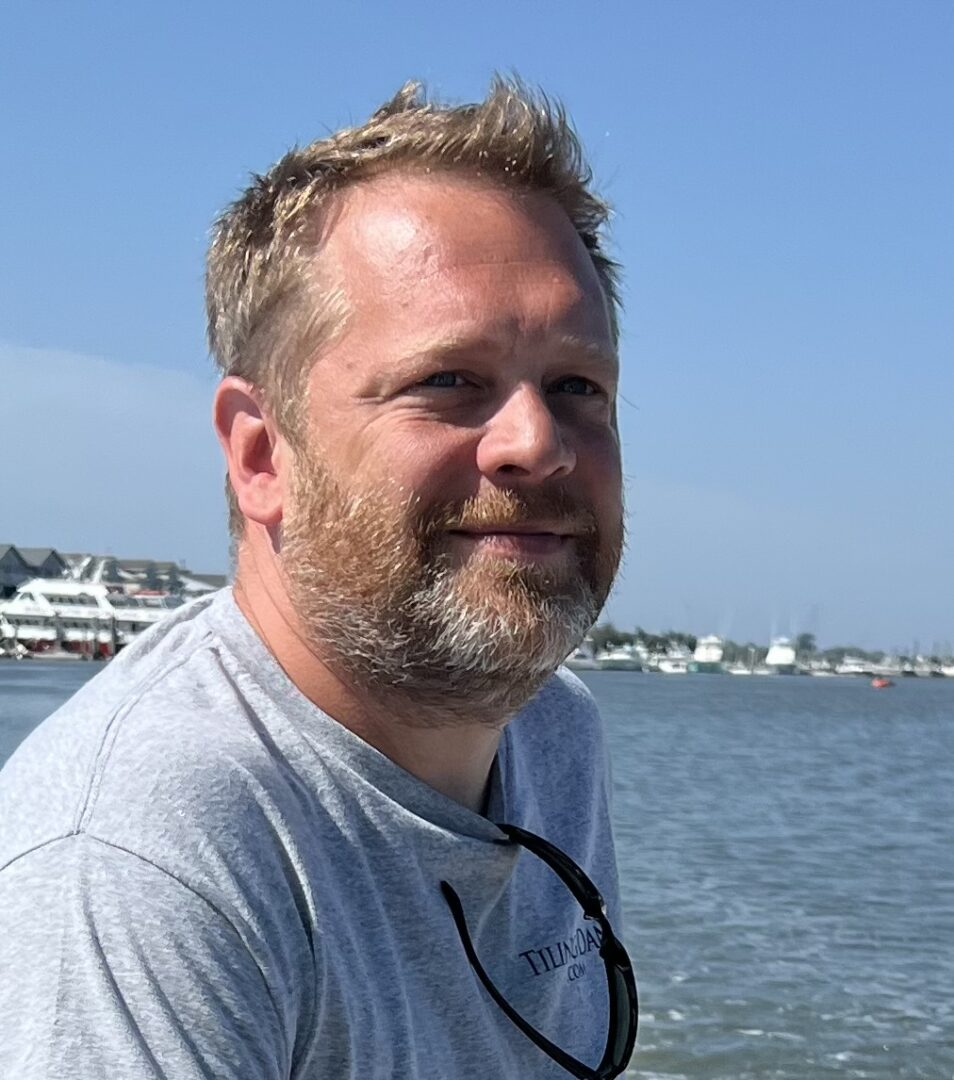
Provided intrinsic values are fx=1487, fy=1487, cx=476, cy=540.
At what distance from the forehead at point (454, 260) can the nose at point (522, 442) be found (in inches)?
4.1

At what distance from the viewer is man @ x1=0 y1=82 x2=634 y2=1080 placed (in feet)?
5.13

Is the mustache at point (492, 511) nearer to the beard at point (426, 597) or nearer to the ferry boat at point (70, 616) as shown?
the beard at point (426, 597)

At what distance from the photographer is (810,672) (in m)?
179

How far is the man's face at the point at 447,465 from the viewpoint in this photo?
1906mm

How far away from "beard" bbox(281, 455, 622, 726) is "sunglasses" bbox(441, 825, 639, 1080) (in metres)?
0.26

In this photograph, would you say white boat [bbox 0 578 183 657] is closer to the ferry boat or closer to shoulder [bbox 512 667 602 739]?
the ferry boat

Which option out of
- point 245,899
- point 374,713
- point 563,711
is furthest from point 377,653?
point 563,711

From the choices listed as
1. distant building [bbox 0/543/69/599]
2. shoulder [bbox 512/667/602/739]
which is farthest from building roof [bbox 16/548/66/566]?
shoulder [bbox 512/667/602/739]

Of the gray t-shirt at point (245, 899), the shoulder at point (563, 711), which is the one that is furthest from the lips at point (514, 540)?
the shoulder at point (563, 711)

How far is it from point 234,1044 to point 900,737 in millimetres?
52595

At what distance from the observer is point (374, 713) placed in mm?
1961

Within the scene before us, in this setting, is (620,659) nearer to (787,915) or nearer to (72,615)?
(72,615)

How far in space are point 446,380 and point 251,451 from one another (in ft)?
1.13

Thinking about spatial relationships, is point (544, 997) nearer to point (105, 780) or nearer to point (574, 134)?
point (105, 780)
